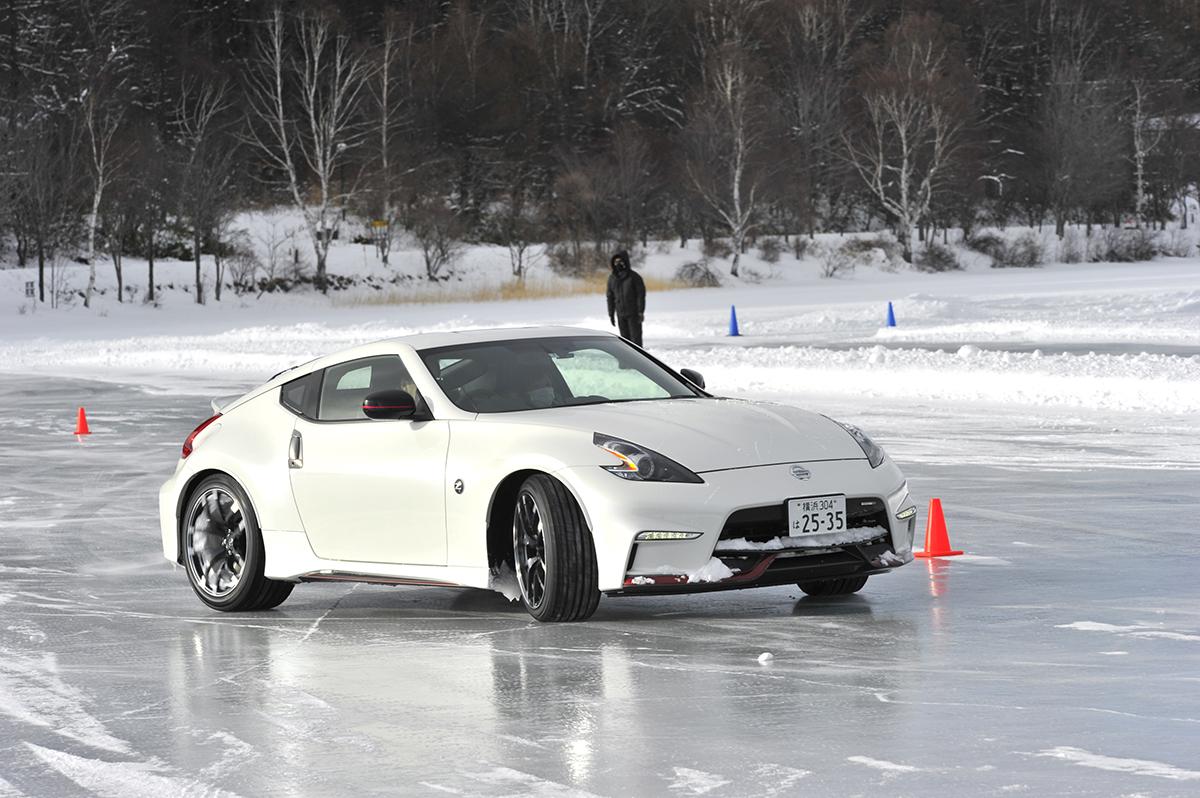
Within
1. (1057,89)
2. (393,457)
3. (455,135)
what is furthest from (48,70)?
(393,457)

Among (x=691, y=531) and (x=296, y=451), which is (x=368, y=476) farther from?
(x=691, y=531)

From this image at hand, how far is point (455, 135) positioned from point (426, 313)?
36728mm

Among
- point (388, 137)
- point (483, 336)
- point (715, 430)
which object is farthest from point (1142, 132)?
point (715, 430)

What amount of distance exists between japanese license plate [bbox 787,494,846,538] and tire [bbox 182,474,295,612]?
2875mm

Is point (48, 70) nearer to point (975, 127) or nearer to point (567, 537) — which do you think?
point (975, 127)

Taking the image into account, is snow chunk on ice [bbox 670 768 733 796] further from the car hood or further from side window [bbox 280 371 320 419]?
side window [bbox 280 371 320 419]

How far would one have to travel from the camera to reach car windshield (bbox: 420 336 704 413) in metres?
9.27

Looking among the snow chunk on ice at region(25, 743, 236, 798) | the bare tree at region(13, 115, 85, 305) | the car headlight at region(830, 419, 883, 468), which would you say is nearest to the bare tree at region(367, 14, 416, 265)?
the bare tree at region(13, 115, 85, 305)

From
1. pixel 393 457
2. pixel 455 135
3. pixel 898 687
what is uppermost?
pixel 455 135

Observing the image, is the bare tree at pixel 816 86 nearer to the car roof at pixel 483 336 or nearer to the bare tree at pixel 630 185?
the bare tree at pixel 630 185

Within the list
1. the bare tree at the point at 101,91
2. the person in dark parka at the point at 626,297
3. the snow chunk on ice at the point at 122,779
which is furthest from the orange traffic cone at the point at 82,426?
the bare tree at the point at 101,91

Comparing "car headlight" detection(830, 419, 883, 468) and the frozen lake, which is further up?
"car headlight" detection(830, 419, 883, 468)

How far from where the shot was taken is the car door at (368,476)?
898 cm

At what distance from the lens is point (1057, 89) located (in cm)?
10369
